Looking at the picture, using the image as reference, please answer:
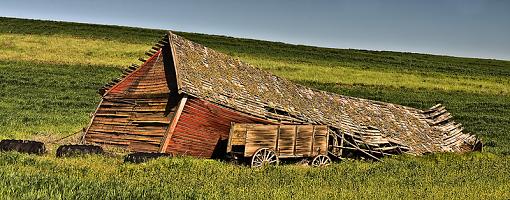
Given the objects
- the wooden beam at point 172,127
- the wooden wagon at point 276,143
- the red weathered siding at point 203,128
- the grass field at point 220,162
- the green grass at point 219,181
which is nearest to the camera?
the green grass at point 219,181

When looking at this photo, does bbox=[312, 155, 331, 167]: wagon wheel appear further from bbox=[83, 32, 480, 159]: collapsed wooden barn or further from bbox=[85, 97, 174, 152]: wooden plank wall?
bbox=[85, 97, 174, 152]: wooden plank wall

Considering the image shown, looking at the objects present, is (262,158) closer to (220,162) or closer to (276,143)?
(276,143)

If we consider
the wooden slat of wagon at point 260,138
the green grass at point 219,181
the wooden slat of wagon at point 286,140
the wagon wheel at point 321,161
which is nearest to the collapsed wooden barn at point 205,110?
the wagon wheel at point 321,161

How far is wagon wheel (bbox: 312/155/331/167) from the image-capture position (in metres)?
21.0

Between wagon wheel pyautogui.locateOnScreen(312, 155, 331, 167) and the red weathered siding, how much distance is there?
2.49 metres

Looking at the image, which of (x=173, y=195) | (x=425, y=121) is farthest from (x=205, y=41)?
(x=173, y=195)

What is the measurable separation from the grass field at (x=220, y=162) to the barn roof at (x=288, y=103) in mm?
2181

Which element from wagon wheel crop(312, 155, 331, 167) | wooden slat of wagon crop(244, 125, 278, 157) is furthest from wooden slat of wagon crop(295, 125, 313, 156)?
wooden slat of wagon crop(244, 125, 278, 157)

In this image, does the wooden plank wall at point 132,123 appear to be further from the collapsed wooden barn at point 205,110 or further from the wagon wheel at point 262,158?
the wagon wheel at point 262,158

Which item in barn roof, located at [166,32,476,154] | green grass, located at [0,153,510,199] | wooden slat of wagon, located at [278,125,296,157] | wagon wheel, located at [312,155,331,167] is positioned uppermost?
barn roof, located at [166,32,476,154]

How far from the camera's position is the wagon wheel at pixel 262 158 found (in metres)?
18.8

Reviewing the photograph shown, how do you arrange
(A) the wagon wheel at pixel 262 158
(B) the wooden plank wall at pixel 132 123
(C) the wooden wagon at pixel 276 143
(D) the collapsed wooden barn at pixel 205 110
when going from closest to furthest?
1. (A) the wagon wheel at pixel 262 158
2. (C) the wooden wagon at pixel 276 143
3. (D) the collapsed wooden barn at pixel 205 110
4. (B) the wooden plank wall at pixel 132 123

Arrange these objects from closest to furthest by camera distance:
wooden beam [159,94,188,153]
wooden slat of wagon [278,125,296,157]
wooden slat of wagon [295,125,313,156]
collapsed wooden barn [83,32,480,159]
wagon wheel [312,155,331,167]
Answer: wooden beam [159,94,188,153] < collapsed wooden barn [83,32,480,159] < wooden slat of wagon [278,125,296,157] < wooden slat of wagon [295,125,313,156] < wagon wheel [312,155,331,167]

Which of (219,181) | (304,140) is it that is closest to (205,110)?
(304,140)
